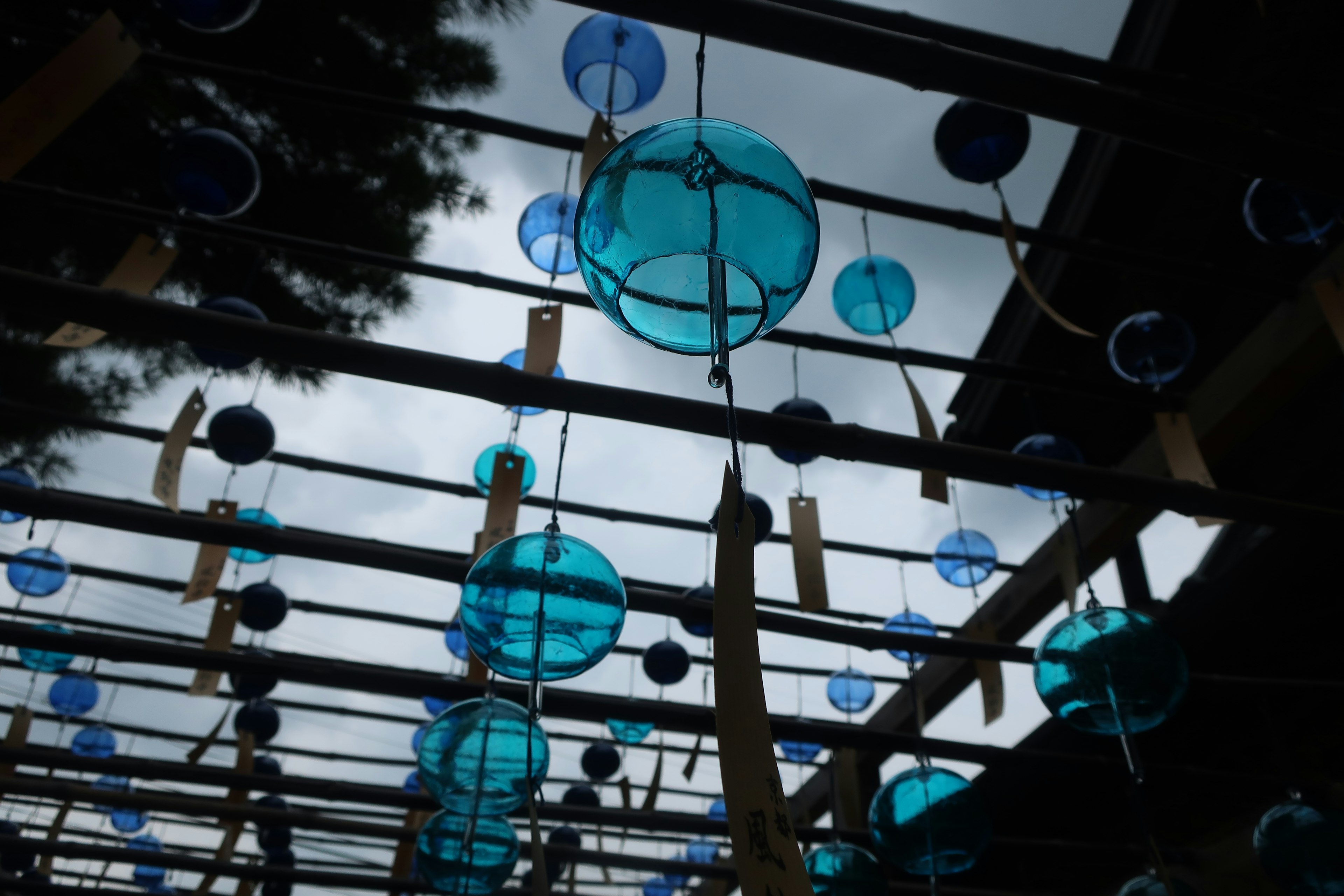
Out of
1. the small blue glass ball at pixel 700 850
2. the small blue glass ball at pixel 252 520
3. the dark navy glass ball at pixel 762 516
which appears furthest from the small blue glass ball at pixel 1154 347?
the small blue glass ball at pixel 700 850

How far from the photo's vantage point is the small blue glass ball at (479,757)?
115 inches

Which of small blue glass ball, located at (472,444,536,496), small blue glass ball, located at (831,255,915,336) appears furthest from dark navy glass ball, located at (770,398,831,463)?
small blue glass ball, located at (472,444,536,496)

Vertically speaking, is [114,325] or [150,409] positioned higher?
[150,409]

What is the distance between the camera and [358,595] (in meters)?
11.0

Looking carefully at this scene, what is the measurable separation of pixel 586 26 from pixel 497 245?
10.5ft

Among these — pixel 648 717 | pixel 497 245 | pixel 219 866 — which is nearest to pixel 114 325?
pixel 648 717

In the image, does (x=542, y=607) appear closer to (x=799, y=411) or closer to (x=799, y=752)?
(x=799, y=411)

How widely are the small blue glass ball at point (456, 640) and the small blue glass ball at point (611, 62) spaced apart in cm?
288

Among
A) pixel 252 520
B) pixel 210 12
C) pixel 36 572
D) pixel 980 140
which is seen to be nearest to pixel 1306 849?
pixel 980 140

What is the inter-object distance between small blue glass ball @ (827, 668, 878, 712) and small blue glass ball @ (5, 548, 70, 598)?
5.81m

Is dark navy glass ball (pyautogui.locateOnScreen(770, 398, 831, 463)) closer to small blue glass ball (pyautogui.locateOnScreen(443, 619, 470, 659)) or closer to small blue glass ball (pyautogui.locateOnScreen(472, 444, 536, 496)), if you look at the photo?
small blue glass ball (pyautogui.locateOnScreen(472, 444, 536, 496))

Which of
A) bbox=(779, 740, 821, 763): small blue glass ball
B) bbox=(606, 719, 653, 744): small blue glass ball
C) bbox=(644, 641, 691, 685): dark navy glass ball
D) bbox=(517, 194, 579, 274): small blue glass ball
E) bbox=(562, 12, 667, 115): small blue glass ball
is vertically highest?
bbox=(562, 12, 667, 115): small blue glass ball

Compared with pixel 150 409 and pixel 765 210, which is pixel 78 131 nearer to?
pixel 150 409

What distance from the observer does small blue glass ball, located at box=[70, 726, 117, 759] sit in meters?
8.14
